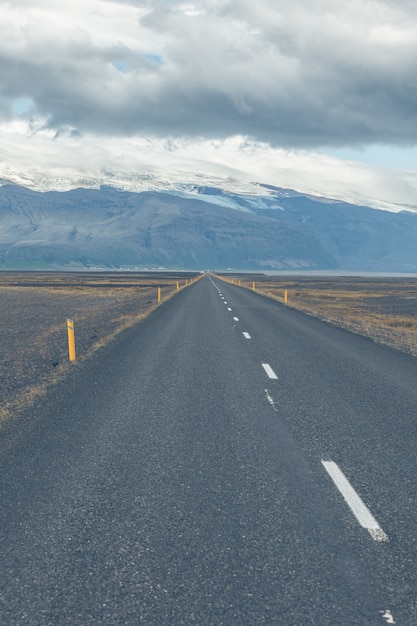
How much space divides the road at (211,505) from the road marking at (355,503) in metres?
0.02

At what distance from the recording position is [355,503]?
18.6 feet

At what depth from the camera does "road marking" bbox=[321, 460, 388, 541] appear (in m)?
5.07

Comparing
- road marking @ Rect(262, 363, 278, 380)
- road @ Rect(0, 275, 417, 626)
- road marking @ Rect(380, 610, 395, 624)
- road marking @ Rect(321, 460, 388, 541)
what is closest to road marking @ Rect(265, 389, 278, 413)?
road @ Rect(0, 275, 417, 626)

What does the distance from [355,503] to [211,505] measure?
1361 millimetres

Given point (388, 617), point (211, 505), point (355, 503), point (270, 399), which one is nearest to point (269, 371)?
point (270, 399)

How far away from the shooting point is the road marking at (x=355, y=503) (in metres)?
5.07

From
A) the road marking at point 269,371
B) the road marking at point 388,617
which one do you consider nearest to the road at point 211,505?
the road marking at point 388,617

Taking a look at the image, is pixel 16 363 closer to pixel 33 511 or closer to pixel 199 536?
pixel 33 511

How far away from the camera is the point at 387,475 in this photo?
21.3ft

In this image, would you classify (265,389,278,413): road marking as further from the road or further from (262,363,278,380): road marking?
(262,363,278,380): road marking

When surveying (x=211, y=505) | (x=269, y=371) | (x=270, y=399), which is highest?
(x=211, y=505)

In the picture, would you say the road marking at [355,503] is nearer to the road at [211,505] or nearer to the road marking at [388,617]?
the road at [211,505]

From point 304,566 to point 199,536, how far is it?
926 millimetres

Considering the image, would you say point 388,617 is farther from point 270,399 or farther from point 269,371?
point 269,371
